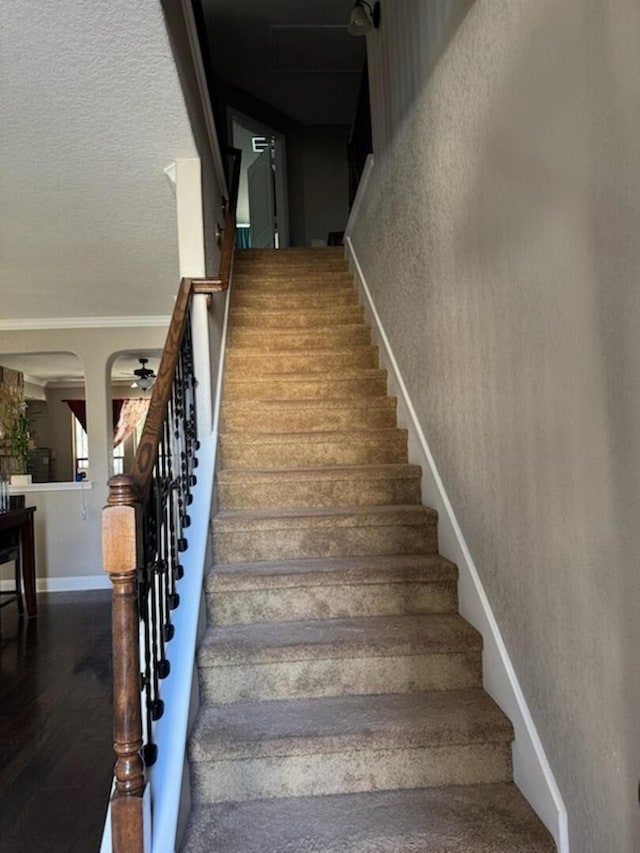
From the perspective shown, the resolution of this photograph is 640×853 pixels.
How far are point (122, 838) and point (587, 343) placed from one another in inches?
57.8

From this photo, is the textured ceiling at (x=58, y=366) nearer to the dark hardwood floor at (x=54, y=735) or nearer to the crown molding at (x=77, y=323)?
the crown molding at (x=77, y=323)

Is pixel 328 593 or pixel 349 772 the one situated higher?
pixel 328 593

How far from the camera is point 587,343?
1.15m

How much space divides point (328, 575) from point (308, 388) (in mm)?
1489

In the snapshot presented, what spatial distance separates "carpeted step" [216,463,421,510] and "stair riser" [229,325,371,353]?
1383 millimetres

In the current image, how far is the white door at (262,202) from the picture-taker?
294 inches

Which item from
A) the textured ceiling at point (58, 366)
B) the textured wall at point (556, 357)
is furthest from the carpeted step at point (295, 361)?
the textured ceiling at point (58, 366)

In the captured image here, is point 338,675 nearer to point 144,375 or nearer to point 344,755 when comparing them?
point 344,755

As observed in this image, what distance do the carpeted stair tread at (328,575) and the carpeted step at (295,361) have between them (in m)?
1.66

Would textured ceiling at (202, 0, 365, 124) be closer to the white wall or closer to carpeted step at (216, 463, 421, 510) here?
the white wall

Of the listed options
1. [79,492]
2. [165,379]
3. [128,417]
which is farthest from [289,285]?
[128,417]

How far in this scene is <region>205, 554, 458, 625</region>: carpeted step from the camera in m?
2.01

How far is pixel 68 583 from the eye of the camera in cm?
517

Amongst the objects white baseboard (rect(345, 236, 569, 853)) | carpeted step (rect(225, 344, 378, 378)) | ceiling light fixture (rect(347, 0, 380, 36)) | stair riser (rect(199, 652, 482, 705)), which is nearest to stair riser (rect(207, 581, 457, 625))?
white baseboard (rect(345, 236, 569, 853))
